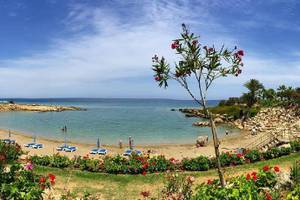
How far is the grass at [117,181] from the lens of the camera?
16.1 meters

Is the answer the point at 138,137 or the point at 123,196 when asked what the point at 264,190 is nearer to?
the point at 123,196

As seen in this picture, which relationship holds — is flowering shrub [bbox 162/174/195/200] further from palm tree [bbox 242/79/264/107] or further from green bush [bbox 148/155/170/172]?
palm tree [bbox 242/79/264/107]

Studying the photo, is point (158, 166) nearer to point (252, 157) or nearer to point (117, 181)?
→ point (117, 181)

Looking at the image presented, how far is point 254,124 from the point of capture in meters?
65.5

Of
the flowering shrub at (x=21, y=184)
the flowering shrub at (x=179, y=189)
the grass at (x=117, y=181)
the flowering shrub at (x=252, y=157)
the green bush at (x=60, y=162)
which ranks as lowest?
the grass at (x=117, y=181)

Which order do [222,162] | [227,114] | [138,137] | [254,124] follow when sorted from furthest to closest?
[227,114] → [254,124] → [138,137] → [222,162]

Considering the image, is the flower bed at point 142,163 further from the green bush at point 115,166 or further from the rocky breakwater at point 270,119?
the rocky breakwater at point 270,119

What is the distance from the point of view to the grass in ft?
52.7

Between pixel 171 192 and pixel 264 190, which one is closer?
pixel 264 190

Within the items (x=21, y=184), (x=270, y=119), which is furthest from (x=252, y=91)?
(x=21, y=184)

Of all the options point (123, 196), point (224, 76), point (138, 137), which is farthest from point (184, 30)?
point (138, 137)

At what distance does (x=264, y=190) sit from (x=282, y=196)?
534 millimetres

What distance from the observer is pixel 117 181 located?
18000mm

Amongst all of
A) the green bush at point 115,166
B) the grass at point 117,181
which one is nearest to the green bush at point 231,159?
the grass at point 117,181
